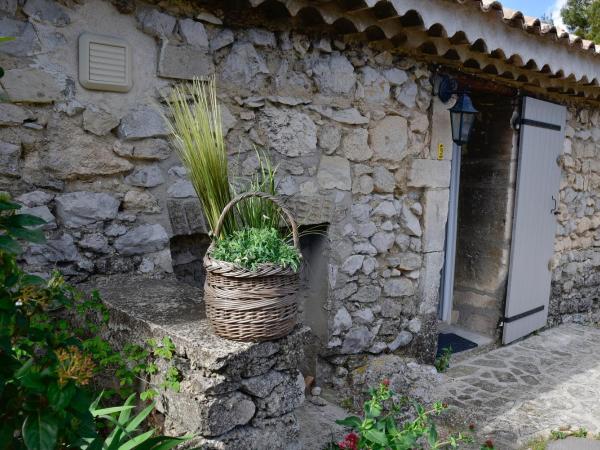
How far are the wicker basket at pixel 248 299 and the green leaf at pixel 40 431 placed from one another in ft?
2.28

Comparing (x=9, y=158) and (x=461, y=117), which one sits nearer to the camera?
(x=9, y=158)

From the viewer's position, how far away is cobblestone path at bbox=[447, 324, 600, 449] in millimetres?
3242

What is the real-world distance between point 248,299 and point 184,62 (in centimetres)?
137

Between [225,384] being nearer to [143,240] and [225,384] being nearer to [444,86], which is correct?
[143,240]

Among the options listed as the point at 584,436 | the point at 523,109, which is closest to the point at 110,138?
the point at 584,436

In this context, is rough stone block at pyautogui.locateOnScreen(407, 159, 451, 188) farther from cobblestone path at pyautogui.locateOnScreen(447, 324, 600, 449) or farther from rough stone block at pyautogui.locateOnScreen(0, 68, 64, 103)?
rough stone block at pyautogui.locateOnScreen(0, 68, 64, 103)

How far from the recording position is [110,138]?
2480 mm

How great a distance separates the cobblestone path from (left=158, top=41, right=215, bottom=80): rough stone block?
2.48 m

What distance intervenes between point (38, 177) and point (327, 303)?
1786 millimetres

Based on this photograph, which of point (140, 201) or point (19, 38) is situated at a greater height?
point (19, 38)

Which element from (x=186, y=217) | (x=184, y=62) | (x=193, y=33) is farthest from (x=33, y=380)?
(x=193, y=33)

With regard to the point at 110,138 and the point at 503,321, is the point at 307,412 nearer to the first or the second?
the point at 110,138

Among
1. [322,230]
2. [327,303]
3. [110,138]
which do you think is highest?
[110,138]

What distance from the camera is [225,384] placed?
177cm
